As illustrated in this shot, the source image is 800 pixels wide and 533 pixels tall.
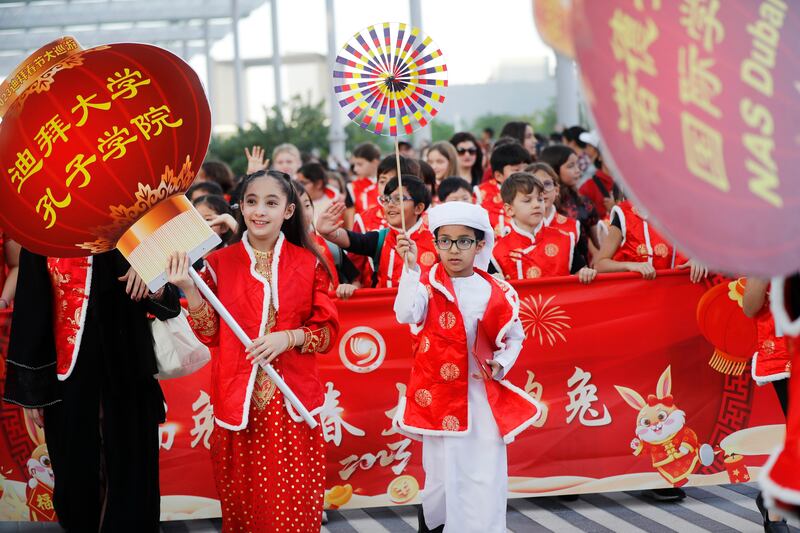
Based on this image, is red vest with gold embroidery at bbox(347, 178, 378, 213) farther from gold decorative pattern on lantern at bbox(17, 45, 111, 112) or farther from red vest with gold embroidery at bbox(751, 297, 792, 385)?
gold decorative pattern on lantern at bbox(17, 45, 111, 112)

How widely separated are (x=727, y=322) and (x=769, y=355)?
0.88m

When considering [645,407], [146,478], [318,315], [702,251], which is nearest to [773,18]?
[702,251]

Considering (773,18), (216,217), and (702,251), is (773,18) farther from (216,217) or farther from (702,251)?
(216,217)

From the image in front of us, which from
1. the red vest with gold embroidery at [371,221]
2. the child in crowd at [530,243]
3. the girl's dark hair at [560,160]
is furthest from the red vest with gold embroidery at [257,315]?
the girl's dark hair at [560,160]

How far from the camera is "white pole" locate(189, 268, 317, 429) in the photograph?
3.84 meters

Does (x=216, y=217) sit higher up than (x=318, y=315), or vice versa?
(x=216, y=217)

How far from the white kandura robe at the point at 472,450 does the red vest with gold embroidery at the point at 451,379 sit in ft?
0.12

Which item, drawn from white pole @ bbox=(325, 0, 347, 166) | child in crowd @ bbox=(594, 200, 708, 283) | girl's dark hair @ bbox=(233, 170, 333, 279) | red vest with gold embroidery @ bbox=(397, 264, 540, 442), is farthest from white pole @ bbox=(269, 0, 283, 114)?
red vest with gold embroidery @ bbox=(397, 264, 540, 442)

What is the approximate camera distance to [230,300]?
13.7 feet

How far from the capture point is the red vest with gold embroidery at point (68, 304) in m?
4.21

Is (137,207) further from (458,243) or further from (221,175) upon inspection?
(221,175)

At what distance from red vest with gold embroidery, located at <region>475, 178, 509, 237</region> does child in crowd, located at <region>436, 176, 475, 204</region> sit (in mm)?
198

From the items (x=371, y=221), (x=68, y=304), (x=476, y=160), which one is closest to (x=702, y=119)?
(x=68, y=304)

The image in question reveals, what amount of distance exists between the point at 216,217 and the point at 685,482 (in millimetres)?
2566
